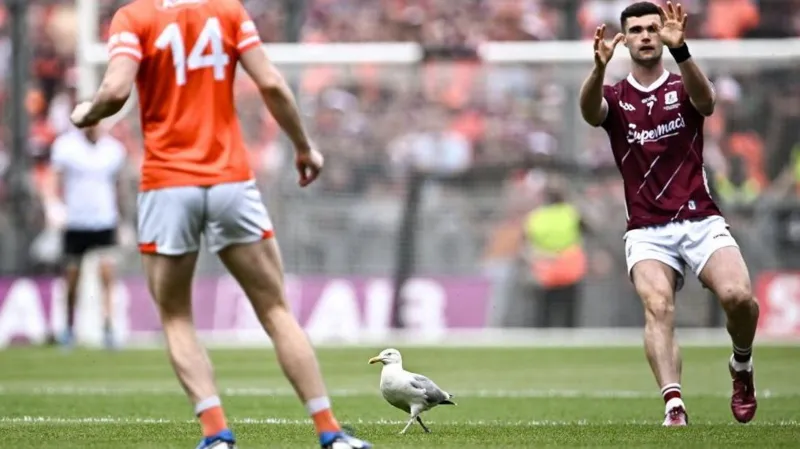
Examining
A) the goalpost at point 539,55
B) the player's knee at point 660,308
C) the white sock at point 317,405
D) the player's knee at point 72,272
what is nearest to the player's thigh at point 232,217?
the white sock at point 317,405

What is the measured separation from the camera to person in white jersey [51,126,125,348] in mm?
19828

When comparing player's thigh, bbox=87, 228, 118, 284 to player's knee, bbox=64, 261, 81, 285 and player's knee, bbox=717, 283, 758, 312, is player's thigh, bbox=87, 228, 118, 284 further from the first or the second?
player's knee, bbox=717, 283, 758, 312

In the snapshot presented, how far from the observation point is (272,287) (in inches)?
292

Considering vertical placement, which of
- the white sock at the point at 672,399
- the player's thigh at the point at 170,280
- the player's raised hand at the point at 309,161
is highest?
the player's raised hand at the point at 309,161

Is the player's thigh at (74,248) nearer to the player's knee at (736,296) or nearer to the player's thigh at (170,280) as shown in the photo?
the player's knee at (736,296)

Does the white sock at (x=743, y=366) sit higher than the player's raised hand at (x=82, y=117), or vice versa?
the player's raised hand at (x=82, y=117)

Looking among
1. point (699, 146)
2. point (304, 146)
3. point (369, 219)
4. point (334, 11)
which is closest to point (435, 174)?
point (369, 219)

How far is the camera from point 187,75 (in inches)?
289

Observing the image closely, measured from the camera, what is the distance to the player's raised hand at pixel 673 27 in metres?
9.48

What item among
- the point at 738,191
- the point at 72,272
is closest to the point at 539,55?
the point at 738,191

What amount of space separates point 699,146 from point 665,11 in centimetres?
94

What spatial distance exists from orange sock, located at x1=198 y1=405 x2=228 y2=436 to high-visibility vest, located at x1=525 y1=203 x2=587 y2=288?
16.3m

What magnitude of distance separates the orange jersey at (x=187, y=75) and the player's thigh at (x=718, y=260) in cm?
351

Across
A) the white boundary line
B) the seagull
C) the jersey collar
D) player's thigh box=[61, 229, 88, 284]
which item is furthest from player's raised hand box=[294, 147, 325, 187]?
player's thigh box=[61, 229, 88, 284]
